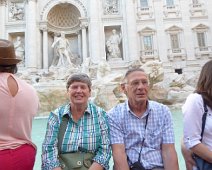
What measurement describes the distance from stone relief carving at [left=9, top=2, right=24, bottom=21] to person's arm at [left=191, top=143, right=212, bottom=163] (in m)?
23.9

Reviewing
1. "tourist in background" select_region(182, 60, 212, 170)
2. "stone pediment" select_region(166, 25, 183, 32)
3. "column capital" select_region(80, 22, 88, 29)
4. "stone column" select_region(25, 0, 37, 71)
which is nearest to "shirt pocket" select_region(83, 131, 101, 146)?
"tourist in background" select_region(182, 60, 212, 170)

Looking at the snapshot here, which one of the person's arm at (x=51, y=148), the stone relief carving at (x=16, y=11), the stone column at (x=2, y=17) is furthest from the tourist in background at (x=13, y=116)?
the stone relief carving at (x=16, y=11)

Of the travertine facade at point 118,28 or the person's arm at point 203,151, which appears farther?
the travertine facade at point 118,28

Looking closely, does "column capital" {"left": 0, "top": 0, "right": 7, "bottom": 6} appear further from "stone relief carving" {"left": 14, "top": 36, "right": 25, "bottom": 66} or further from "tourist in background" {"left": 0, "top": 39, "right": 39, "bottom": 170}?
"tourist in background" {"left": 0, "top": 39, "right": 39, "bottom": 170}

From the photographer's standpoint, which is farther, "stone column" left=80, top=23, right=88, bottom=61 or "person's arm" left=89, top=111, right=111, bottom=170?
"stone column" left=80, top=23, right=88, bottom=61

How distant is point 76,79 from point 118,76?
11269 mm

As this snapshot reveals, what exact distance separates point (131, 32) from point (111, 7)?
11.1ft

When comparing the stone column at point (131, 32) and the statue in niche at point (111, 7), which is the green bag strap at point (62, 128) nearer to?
the stone column at point (131, 32)

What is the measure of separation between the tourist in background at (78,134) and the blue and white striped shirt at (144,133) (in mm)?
143

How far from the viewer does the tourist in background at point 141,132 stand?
270 centimetres

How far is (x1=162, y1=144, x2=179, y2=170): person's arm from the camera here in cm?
266

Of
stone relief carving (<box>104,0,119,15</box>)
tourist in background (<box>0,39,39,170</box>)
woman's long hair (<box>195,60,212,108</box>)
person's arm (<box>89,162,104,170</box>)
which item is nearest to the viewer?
tourist in background (<box>0,39,39,170</box>)

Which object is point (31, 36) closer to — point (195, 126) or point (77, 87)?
point (77, 87)

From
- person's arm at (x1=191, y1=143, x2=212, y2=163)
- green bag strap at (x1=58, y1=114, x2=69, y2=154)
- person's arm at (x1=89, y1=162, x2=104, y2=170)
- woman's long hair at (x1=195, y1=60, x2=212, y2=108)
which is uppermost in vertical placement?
woman's long hair at (x1=195, y1=60, x2=212, y2=108)
